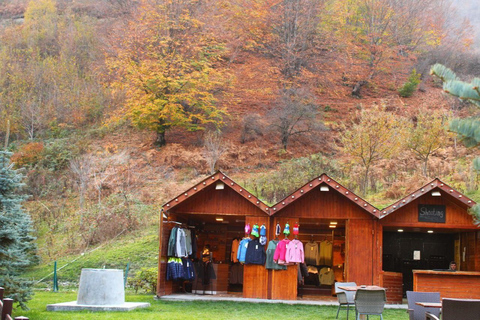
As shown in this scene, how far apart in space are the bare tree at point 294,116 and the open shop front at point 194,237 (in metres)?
15.3

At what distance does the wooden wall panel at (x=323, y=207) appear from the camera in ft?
48.1

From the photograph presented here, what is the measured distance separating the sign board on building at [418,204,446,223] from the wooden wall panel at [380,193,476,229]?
3.0 inches

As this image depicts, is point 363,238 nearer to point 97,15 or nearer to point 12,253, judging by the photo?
point 12,253

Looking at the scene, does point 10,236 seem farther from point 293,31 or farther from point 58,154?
point 293,31

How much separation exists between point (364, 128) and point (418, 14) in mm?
19930

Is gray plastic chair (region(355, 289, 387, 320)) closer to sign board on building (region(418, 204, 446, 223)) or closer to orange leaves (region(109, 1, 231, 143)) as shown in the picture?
sign board on building (region(418, 204, 446, 223))

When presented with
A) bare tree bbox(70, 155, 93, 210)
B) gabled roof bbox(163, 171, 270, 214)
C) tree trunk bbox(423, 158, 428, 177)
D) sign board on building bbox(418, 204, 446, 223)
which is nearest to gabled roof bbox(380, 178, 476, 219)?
sign board on building bbox(418, 204, 446, 223)

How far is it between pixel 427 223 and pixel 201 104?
18.8 metres

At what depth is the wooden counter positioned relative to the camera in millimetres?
13414

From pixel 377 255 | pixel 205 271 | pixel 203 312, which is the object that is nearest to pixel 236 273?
pixel 205 271

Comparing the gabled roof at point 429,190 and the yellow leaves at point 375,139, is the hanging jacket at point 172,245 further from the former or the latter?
the yellow leaves at point 375,139

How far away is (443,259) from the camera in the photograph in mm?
17188

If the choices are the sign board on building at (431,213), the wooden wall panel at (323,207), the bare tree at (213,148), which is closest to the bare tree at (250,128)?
the bare tree at (213,148)

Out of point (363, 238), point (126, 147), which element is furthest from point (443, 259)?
point (126, 147)
